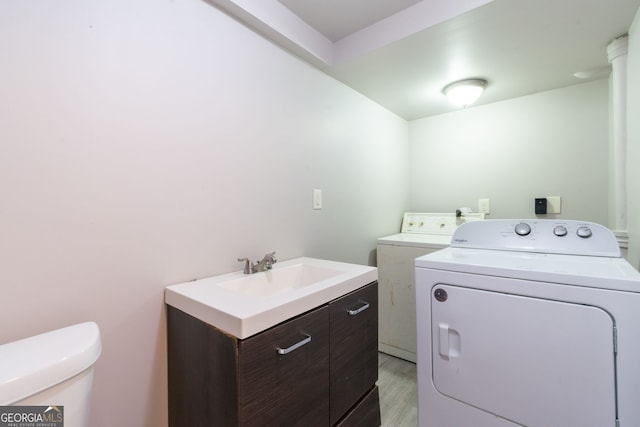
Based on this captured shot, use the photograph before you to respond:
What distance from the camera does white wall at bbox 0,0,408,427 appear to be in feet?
2.46

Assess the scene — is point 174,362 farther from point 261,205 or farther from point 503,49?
point 503,49

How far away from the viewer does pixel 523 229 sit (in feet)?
4.26

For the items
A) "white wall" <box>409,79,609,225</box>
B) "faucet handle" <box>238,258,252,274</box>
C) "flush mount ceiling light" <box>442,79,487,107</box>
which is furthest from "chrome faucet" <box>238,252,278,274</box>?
"white wall" <box>409,79,609,225</box>

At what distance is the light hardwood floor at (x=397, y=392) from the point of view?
149 cm

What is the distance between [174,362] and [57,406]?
0.41 m

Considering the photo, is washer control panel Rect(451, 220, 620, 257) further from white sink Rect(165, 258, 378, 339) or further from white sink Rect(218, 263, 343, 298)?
white sink Rect(218, 263, 343, 298)

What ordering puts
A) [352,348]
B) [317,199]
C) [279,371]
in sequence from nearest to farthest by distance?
1. [279,371]
2. [352,348]
3. [317,199]

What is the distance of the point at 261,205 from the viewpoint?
53.2 inches

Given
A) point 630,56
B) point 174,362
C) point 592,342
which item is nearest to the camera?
point 592,342

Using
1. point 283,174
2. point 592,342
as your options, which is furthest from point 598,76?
point 283,174

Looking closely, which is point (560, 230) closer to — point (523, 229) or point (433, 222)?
point (523, 229)

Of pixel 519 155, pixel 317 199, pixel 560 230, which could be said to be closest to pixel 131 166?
pixel 317 199

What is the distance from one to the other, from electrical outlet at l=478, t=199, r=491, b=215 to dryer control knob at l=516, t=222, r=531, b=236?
3.56 feet

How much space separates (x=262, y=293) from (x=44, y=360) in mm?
719
